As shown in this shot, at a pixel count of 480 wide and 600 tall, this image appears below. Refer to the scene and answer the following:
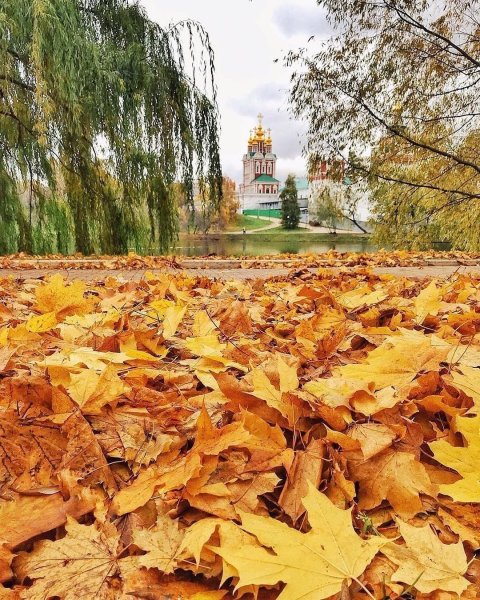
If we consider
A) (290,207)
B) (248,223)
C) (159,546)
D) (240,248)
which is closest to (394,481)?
(159,546)

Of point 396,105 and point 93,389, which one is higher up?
point 396,105

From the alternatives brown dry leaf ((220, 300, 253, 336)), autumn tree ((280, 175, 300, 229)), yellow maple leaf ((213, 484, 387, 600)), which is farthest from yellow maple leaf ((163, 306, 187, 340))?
autumn tree ((280, 175, 300, 229))

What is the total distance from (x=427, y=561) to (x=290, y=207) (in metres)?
51.0

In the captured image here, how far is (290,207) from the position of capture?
164 feet

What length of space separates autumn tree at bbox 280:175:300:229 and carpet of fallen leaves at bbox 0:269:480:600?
4983 cm

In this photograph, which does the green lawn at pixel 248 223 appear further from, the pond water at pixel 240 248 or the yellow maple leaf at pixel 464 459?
the yellow maple leaf at pixel 464 459

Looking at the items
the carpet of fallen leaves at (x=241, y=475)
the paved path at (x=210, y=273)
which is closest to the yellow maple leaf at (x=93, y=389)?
the carpet of fallen leaves at (x=241, y=475)

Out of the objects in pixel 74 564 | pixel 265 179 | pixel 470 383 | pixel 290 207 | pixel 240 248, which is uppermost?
pixel 265 179

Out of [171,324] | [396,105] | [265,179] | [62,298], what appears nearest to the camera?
[171,324]

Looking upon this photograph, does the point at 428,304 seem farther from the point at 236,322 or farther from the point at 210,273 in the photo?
the point at 210,273

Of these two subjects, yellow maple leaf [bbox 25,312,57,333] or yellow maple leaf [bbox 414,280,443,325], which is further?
yellow maple leaf [bbox 414,280,443,325]

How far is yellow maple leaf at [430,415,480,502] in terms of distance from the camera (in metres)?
0.55

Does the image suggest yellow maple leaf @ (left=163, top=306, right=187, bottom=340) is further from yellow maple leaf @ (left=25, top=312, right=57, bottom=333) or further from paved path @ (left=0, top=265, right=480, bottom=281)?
paved path @ (left=0, top=265, right=480, bottom=281)

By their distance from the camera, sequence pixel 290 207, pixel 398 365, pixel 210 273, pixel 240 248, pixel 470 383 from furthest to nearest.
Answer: pixel 290 207
pixel 240 248
pixel 210 273
pixel 398 365
pixel 470 383
